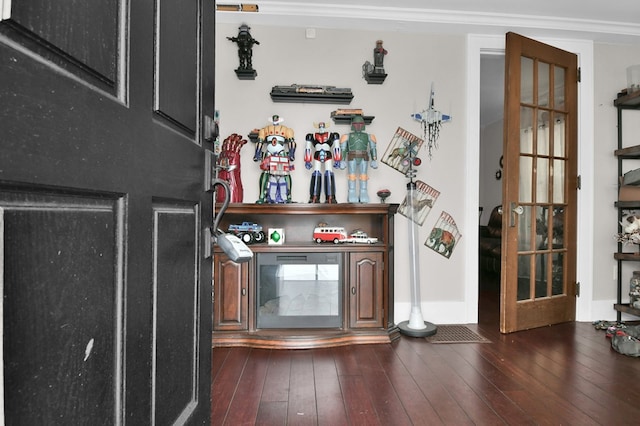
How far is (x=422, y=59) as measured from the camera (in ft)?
10.4

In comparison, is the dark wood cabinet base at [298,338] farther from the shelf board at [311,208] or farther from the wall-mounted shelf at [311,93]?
the wall-mounted shelf at [311,93]

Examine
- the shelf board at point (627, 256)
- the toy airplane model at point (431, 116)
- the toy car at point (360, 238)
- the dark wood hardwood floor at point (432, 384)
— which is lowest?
the dark wood hardwood floor at point (432, 384)

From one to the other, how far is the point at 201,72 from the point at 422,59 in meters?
2.68

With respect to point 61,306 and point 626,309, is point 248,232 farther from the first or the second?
point 626,309

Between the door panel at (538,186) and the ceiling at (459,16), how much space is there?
8.8 inches

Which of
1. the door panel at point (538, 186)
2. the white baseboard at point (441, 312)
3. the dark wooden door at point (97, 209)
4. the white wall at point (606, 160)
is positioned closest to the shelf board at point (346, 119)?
the door panel at point (538, 186)

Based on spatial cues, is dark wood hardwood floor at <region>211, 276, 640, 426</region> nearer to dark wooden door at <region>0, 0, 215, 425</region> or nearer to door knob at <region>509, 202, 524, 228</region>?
door knob at <region>509, 202, 524, 228</region>

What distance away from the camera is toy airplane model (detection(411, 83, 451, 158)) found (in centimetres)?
315

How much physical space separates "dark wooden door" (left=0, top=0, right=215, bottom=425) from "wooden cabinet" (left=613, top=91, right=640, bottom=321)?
11.9 ft

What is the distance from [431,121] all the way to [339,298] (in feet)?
5.50

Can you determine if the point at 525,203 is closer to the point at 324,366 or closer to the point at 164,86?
the point at 324,366

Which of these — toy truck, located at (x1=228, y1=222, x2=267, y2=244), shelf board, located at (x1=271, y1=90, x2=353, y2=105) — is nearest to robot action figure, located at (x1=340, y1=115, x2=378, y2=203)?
shelf board, located at (x1=271, y1=90, x2=353, y2=105)

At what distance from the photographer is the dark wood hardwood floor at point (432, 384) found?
1.65 m

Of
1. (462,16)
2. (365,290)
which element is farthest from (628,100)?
(365,290)
